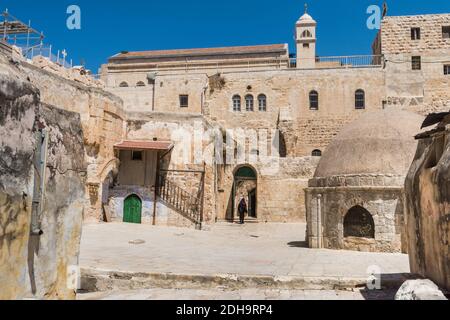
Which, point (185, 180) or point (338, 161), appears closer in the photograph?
point (338, 161)

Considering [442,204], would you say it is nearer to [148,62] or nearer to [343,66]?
[343,66]

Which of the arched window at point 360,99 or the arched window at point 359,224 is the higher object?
the arched window at point 360,99

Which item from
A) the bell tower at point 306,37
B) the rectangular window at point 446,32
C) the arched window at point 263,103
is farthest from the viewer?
the bell tower at point 306,37

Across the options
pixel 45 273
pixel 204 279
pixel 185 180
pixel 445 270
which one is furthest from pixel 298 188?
pixel 45 273

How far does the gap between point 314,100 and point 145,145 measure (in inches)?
566

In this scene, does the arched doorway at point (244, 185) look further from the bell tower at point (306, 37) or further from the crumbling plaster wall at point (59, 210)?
the crumbling plaster wall at point (59, 210)

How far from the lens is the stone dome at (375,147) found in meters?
11.6

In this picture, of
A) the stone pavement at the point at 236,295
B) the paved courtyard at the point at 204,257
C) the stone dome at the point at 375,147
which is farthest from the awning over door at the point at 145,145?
the stone pavement at the point at 236,295

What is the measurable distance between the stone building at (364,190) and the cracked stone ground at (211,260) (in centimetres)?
67

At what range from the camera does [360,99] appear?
2792 centimetres

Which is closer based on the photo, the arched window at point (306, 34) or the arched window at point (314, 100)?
the arched window at point (314, 100)

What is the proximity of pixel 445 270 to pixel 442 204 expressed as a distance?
31.0 inches

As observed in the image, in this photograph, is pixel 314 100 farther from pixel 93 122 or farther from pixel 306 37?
pixel 93 122

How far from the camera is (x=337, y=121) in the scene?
27.9 metres
